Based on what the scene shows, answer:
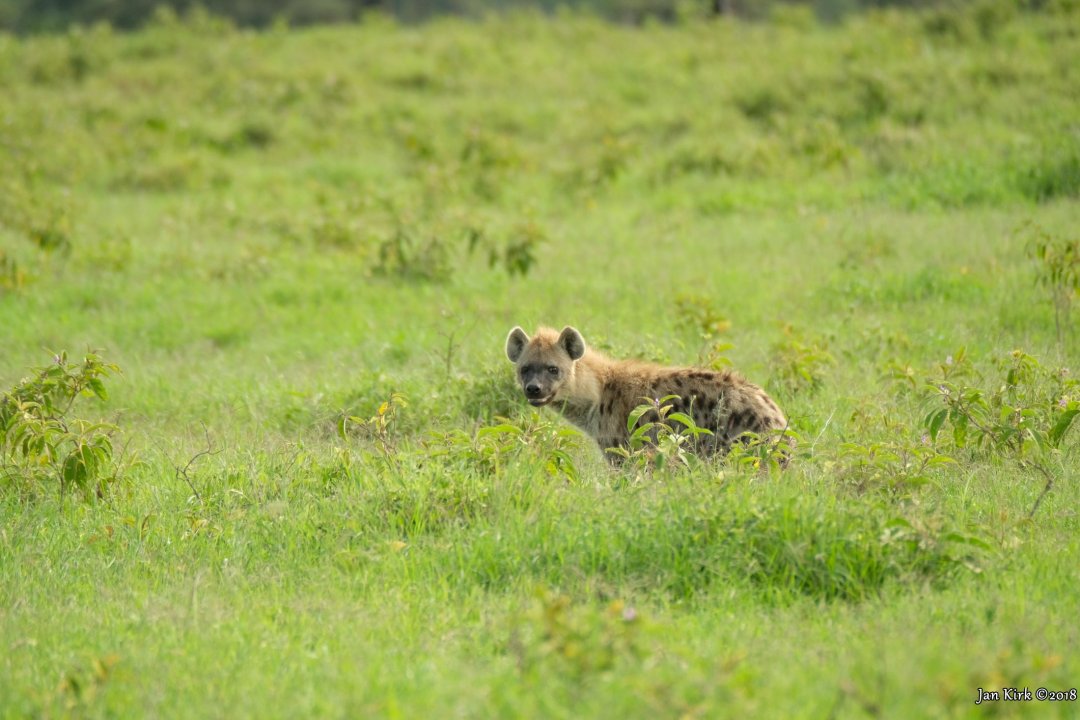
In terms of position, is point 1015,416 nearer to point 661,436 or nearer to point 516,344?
point 661,436

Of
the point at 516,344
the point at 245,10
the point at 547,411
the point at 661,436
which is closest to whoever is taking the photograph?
the point at 661,436

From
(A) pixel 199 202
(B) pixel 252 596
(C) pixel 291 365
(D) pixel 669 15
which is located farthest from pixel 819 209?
(D) pixel 669 15

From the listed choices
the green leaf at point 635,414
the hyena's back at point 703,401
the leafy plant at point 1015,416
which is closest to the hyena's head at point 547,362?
the hyena's back at point 703,401

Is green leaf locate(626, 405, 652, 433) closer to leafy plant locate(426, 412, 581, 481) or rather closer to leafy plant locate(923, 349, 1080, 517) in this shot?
leafy plant locate(426, 412, 581, 481)

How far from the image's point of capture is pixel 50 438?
5590mm

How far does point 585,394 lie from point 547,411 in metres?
0.53

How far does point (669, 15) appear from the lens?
103 ft

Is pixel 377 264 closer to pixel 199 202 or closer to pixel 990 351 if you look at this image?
pixel 199 202

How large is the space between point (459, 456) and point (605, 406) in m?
1.17

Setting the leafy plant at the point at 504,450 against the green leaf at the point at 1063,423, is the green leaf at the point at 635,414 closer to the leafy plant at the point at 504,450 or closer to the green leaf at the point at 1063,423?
the leafy plant at the point at 504,450

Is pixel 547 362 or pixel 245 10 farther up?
pixel 245 10

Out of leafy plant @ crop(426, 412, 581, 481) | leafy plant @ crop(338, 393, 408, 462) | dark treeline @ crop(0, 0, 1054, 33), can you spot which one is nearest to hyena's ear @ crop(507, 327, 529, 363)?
leafy plant @ crop(338, 393, 408, 462)

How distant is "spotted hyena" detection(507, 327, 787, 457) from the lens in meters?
5.73

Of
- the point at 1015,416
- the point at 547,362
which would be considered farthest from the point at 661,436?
the point at 1015,416
